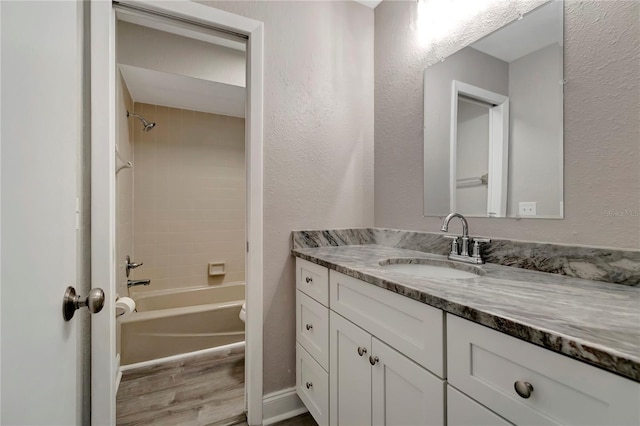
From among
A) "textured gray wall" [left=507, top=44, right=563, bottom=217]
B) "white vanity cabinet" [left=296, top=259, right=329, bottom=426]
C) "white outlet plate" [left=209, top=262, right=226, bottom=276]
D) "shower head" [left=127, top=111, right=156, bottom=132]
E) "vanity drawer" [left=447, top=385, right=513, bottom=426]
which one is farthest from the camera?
"white outlet plate" [left=209, top=262, right=226, bottom=276]

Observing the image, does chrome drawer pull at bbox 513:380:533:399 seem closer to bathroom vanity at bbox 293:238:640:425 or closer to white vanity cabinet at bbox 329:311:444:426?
bathroom vanity at bbox 293:238:640:425

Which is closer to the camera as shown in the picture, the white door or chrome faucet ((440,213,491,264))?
the white door

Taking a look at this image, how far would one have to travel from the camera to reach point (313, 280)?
1343mm

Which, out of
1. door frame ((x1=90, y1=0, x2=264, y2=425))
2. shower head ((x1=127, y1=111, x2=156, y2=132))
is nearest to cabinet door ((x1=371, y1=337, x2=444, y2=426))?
door frame ((x1=90, y1=0, x2=264, y2=425))

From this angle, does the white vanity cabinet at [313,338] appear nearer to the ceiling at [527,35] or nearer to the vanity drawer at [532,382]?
the vanity drawer at [532,382]

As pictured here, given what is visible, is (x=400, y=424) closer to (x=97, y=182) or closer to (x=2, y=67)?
(x=2, y=67)

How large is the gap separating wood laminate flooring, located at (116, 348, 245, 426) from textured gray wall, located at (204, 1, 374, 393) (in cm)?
35

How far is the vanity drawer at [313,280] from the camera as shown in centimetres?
123

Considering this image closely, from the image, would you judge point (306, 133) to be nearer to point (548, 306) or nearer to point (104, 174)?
point (104, 174)

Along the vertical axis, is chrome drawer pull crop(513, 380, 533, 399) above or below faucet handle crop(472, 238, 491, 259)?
below

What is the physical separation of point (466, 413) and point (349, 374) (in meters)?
0.51

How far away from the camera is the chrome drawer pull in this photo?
20.1 inches

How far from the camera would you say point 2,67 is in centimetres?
33

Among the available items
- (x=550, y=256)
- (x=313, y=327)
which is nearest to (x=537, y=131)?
(x=550, y=256)
